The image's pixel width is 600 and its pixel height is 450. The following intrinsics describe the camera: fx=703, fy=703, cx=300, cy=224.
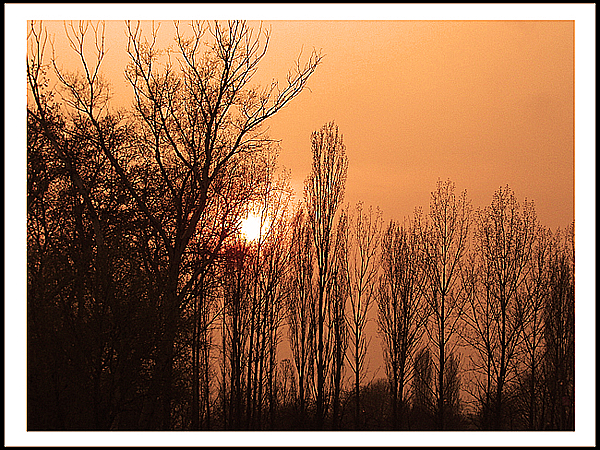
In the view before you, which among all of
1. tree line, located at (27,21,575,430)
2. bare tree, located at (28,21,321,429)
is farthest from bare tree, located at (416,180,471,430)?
bare tree, located at (28,21,321,429)

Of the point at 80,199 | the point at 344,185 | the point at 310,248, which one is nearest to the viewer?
the point at 80,199

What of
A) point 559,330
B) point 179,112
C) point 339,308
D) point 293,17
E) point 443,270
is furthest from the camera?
point 559,330

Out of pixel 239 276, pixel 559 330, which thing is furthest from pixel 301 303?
pixel 559 330

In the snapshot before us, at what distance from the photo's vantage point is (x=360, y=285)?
9.79 metres

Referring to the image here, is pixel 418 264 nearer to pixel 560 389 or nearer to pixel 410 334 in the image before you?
pixel 410 334

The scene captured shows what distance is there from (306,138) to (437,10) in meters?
3.67

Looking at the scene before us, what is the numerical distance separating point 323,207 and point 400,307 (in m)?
2.14

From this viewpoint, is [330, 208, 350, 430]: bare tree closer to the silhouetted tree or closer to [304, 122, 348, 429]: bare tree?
[304, 122, 348, 429]: bare tree

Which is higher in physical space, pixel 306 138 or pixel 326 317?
pixel 306 138

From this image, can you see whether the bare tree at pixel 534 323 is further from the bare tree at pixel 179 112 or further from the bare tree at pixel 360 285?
the bare tree at pixel 179 112

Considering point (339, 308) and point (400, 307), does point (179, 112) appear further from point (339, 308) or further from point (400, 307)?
point (400, 307)

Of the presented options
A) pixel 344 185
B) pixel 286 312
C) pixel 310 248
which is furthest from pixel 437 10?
pixel 286 312

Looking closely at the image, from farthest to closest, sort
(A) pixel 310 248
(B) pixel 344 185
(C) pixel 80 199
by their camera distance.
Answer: (A) pixel 310 248, (B) pixel 344 185, (C) pixel 80 199

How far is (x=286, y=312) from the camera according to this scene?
401 inches
